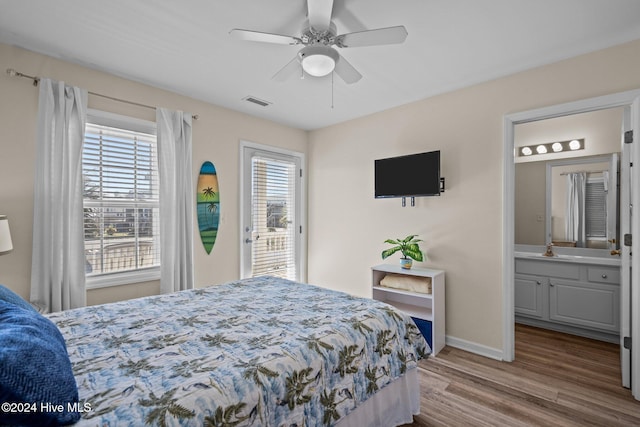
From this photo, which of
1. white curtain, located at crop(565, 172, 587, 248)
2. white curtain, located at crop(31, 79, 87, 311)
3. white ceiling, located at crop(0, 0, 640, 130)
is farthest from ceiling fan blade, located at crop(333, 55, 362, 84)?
white curtain, located at crop(565, 172, 587, 248)

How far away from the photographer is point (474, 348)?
299 centimetres

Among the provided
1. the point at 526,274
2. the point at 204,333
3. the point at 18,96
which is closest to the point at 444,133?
the point at 526,274

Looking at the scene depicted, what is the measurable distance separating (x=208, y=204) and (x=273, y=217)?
993 mm

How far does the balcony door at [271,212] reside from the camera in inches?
153

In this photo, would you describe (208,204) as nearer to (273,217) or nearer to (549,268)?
(273,217)

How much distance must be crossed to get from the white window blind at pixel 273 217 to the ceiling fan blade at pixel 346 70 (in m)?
2.03

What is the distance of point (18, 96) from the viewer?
233 cm

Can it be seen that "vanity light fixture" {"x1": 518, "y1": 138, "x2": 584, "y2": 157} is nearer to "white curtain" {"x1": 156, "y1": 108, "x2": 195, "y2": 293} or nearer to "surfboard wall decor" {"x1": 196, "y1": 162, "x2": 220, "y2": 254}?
"surfboard wall decor" {"x1": 196, "y1": 162, "x2": 220, "y2": 254}

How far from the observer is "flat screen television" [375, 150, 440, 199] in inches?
124

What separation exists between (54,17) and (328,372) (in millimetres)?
2737

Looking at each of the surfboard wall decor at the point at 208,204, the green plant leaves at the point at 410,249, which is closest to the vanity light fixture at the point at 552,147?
the green plant leaves at the point at 410,249

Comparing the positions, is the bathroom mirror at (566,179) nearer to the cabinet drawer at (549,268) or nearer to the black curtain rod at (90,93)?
the cabinet drawer at (549,268)

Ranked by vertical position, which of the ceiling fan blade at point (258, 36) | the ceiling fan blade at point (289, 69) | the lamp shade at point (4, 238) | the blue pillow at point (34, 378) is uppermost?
the ceiling fan blade at point (258, 36)

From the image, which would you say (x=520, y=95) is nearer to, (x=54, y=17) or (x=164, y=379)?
(x=164, y=379)
